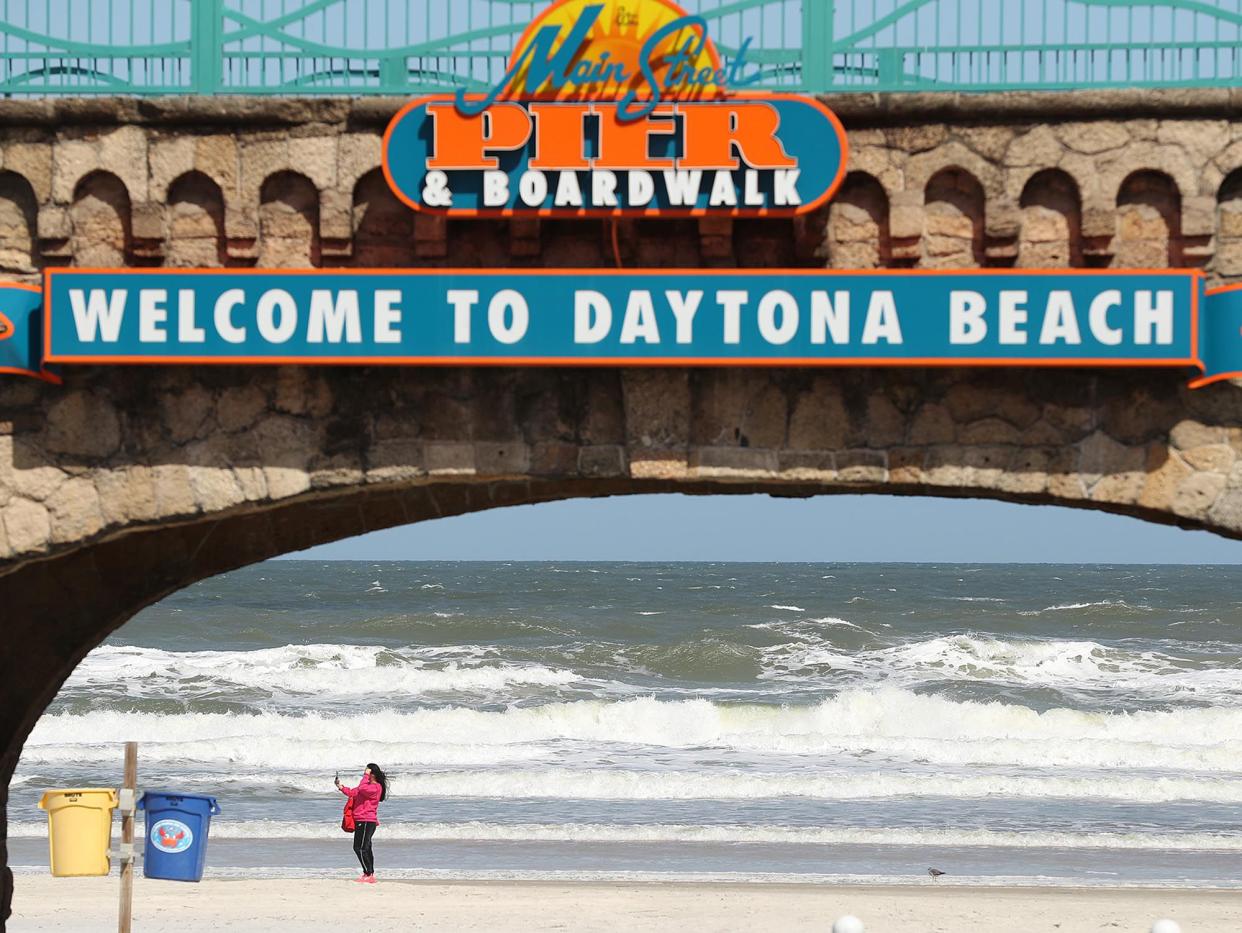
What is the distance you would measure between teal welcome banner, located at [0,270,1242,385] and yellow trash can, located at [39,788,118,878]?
3140 mm

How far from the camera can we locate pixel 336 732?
1126 inches

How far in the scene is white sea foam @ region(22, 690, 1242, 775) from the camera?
25672mm

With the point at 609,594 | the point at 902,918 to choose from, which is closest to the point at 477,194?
the point at 902,918

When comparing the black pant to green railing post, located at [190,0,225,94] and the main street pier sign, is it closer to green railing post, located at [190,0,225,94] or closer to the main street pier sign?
green railing post, located at [190,0,225,94]

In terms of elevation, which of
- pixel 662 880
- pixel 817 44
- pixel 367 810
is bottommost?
pixel 662 880

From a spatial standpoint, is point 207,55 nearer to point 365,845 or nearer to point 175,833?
point 175,833

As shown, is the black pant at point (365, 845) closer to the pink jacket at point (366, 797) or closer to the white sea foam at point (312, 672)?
the pink jacket at point (366, 797)

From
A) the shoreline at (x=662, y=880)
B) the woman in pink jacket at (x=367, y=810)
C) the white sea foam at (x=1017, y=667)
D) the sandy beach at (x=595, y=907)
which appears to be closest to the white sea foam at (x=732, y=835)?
the shoreline at (x=662, y=880)

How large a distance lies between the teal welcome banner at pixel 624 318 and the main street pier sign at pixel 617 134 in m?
0.34

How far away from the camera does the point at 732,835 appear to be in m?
19.6

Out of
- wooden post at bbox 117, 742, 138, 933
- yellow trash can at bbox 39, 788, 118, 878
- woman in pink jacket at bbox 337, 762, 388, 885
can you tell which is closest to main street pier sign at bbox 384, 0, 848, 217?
wooden post at bbox 117, 742, 138, 933

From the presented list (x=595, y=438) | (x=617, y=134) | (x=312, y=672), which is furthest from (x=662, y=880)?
(x=312, y=672)

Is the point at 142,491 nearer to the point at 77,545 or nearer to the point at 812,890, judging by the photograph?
the point at 77,545

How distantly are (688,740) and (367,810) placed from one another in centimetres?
1254
